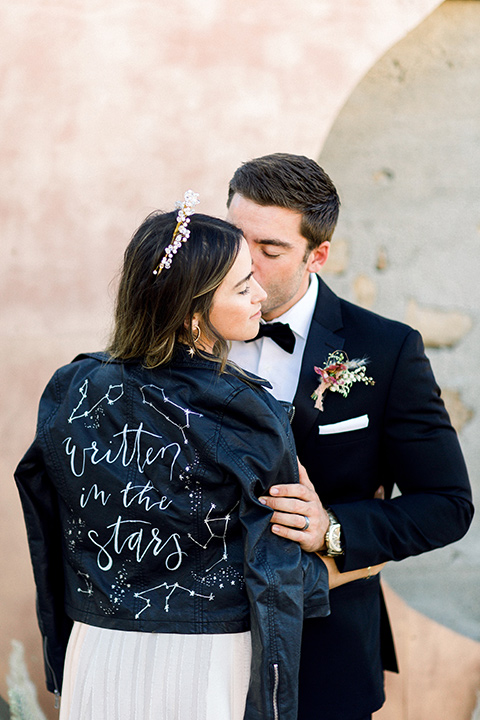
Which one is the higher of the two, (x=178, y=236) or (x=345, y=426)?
(x=178, y=236)

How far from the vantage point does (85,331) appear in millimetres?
2986

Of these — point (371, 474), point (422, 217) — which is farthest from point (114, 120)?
point (371, 474)

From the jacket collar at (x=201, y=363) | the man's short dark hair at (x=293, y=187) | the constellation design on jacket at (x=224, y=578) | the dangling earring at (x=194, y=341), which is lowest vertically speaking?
the constellation design on jacket at (x=224, y=578)

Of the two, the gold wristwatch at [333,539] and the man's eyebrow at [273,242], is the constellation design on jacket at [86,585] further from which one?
the man's eyebrow at [273,242]

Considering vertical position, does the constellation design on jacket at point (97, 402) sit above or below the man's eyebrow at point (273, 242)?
below

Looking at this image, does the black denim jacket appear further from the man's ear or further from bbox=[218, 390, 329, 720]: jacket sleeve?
the man's ear

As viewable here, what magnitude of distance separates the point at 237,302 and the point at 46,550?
0.80 meters

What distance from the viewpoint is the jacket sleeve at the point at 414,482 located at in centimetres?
193

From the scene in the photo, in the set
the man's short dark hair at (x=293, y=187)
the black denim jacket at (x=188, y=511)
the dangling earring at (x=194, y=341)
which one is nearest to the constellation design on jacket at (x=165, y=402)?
the black denim jacket at (x=188, y=511)

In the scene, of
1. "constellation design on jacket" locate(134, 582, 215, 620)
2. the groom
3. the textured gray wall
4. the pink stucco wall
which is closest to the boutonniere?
the groom

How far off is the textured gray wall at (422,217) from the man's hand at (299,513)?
1679mm

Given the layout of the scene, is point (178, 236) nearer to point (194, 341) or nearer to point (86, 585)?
point (194, 341)

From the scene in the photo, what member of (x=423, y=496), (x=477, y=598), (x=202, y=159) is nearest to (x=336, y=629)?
(x=423, y=496)

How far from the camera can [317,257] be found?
2324 mm
